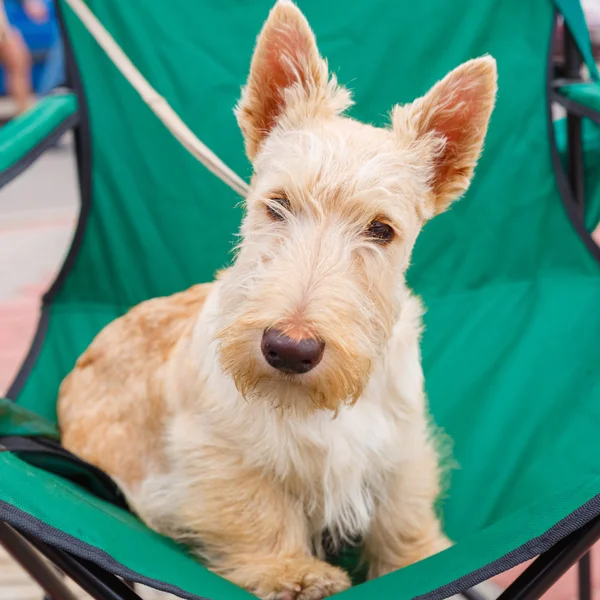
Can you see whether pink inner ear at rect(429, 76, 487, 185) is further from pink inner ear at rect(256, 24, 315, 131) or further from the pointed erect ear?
pink inner ear at rect(256, 24, 315, 131)

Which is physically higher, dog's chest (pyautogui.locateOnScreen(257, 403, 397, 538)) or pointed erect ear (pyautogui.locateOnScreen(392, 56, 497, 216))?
pointed erect ear (pyautogui.locateOnScreen(392, 56, 497, 216))

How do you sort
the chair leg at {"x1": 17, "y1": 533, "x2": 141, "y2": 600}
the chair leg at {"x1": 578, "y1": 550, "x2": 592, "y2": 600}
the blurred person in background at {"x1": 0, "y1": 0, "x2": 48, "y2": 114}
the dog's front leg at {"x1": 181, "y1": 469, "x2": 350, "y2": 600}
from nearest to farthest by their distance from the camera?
1. the chair leg at {"x1": 17, "y1": 533, "x2": 141, "y2": 600}
2. the dog's front leg at {"x1": 181, "y1": 469, "x2": 350, "y2": 600}
3. the chair leg at {"x1": 578, "y1": 550, "x2": 592, "y2": 600}
4. the blurred person in background at {"x1": 0, "y1": 0, "x2": 48, "y2": 114}

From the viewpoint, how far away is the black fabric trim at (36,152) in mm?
1716

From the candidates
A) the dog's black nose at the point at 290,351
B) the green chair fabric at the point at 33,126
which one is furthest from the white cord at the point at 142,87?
the dog's black nose at the point at 290,351

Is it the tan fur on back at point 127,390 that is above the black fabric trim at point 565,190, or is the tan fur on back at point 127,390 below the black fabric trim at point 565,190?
below

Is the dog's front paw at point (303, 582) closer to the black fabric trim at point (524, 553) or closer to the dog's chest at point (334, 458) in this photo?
the dog's chest at point (334, 458)

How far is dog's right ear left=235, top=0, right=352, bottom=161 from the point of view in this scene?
147cm

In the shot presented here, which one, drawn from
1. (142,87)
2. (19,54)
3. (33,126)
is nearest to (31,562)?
(33,126)

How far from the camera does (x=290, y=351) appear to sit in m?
1.16

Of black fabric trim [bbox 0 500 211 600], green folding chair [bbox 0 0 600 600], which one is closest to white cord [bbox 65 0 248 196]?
green folding chair [bbox 0 0 600 600]

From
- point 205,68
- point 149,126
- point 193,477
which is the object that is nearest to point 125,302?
point 149,126

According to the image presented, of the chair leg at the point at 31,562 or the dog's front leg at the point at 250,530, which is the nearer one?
the chair leg at the point at 31,562

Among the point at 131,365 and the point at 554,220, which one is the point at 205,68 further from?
the point at 554,220

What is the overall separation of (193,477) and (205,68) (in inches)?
50.8
